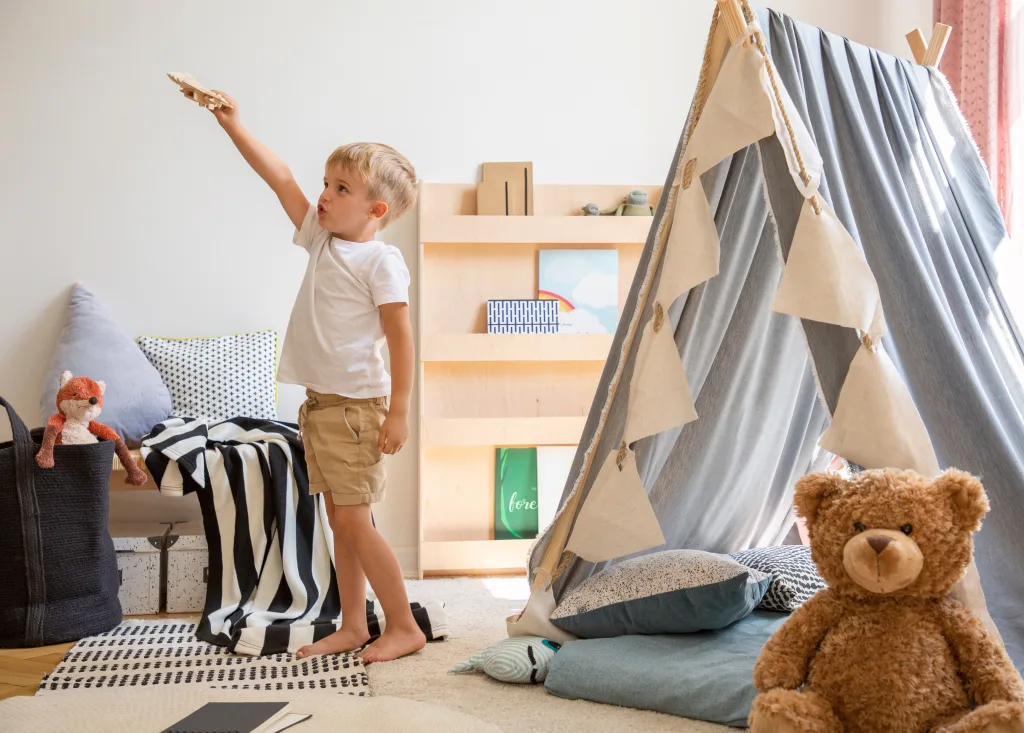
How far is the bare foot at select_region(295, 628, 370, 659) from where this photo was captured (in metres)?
1.97

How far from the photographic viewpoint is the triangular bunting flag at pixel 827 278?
1.40m

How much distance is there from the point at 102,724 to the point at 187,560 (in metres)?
1.18

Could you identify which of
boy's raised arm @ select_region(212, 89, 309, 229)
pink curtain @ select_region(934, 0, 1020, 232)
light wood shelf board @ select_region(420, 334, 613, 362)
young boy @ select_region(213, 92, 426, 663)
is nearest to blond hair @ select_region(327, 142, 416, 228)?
young boy @ select_region(213, 92, 426, 663)

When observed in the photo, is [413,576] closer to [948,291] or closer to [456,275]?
[456,275]

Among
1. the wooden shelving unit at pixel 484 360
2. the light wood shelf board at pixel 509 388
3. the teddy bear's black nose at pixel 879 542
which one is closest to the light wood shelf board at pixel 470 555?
the wooden shelving unit at pixel 484 360

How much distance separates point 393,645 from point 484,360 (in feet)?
4.39

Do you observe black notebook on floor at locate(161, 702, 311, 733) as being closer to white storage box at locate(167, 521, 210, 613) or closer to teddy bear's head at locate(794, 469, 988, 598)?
teddy bear's head at locate(794, 469, 988, 598)

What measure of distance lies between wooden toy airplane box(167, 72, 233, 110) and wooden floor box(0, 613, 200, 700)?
1.23 m

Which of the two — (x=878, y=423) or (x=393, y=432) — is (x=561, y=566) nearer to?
(x=393, y=432)

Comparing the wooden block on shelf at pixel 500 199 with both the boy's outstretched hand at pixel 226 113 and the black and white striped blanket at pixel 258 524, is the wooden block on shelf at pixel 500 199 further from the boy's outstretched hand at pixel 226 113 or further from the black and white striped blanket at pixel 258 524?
the boy's outstretched hand at pixel 226 113

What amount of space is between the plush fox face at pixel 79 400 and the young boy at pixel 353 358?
632 mm

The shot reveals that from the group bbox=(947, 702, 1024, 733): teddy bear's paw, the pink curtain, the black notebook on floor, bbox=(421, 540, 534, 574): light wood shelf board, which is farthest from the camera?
bbox=(421, 540, 534, 574): light wood shelf board

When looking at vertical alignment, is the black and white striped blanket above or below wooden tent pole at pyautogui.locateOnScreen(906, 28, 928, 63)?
below

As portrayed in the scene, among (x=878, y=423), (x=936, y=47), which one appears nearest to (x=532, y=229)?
(x=936, y=47)
